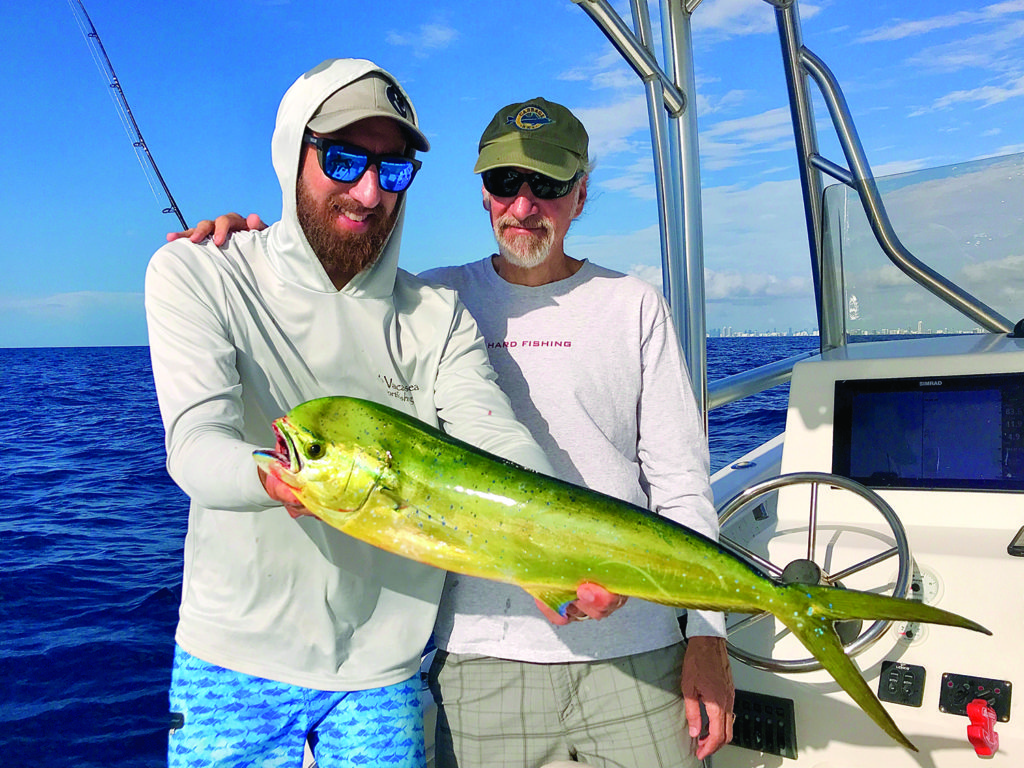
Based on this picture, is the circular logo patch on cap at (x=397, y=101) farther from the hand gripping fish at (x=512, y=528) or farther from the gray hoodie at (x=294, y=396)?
the hand gripping fish at (x=512, y=528)

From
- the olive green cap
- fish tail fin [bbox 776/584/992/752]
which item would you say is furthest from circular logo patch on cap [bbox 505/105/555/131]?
fish tail fin [bbox 776/584/992/752]

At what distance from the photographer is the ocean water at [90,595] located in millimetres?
5230

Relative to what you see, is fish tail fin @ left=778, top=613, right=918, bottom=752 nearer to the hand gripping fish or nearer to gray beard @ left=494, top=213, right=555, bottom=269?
the hand gripping fish

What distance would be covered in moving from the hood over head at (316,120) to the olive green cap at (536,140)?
0.31 m

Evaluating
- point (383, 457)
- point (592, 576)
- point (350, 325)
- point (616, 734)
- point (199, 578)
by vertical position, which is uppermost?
point (350, 325)

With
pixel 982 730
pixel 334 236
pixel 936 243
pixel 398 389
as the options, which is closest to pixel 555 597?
pixel 398 389

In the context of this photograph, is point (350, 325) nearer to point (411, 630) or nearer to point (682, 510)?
point (411, 630)

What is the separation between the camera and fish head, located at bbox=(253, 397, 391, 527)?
Answer: 1.23 metres

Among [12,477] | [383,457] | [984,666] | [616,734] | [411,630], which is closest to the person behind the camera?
[383,457]

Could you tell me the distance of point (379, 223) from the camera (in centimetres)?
189

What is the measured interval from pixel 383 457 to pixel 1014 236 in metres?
3.86

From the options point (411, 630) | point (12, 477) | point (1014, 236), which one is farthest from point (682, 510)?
point (12, 477)

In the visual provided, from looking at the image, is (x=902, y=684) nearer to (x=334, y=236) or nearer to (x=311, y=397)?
(x=311, y=397)

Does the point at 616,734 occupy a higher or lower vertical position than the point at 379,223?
lower
